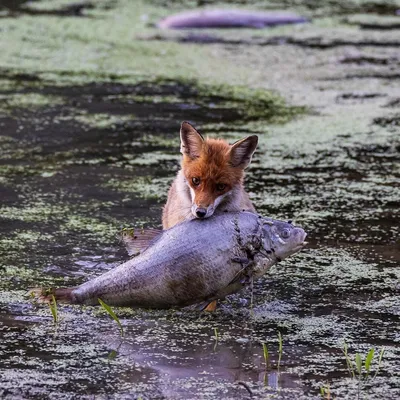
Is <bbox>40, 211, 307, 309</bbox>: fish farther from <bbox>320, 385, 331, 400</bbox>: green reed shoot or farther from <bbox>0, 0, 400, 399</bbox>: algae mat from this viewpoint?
<bbox>320, 385, 331, 400</bbox>: green reed shoot

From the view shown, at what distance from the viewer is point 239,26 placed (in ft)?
44.8

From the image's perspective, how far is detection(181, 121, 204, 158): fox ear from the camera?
18.1 feet

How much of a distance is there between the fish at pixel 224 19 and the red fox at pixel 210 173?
317 inches

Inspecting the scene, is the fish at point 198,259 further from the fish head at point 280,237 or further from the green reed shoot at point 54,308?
the green reed shoot at point 54,308

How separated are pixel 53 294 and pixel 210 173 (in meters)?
1.07

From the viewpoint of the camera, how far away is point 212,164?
5461 millimetres

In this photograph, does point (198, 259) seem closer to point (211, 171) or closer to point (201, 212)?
point (201, 212)

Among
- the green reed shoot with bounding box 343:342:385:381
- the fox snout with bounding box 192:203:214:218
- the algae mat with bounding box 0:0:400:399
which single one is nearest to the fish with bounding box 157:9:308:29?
the algae mat with bounding box 0:0:400:399

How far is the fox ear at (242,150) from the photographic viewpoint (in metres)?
5.52

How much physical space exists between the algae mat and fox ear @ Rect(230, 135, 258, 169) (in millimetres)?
679

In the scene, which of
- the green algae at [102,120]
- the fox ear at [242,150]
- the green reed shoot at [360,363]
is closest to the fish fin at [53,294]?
the fox ear at [242,150]

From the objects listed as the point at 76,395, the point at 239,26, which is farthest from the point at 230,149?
the point at 239,26

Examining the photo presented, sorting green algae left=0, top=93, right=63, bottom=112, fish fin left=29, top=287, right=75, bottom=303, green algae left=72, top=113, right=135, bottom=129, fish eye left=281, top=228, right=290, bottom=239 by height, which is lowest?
fish fin left=29, top=287, right=75, bottom=303

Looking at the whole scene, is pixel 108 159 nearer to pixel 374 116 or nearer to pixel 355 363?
pixel 374 116
